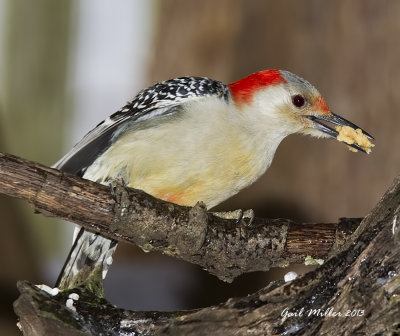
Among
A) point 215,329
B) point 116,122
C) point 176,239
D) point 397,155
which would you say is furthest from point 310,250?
point 397,155

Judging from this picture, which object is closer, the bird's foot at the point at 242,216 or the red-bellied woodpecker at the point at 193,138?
the bird's foot at the point at 242,216

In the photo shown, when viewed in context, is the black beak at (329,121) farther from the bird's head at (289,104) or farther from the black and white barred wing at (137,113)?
the black and white barred wing at (137,113)

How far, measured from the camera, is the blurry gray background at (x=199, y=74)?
25.5 feet

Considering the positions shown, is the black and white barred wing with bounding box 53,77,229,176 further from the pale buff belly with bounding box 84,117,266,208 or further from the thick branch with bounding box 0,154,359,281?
the thick branch with bounding box 0,154,359,281

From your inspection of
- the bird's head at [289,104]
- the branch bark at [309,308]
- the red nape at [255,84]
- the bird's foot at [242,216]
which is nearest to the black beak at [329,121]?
the bird's head at [289,104]

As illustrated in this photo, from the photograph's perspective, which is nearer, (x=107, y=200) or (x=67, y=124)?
(x=107, y=200)

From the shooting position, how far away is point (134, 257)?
977cm

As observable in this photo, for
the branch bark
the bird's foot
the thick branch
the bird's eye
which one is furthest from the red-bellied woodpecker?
the branch bark

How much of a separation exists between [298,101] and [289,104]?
0.23 ft

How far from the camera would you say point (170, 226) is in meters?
4.44

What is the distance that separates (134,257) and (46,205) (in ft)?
18.6

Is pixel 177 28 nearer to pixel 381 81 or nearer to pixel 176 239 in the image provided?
pixel 381 81

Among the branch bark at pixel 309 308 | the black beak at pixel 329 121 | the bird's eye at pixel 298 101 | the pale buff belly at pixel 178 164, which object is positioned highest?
the bird's eye at pixel 298 101

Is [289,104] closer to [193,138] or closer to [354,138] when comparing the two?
[354,138]
